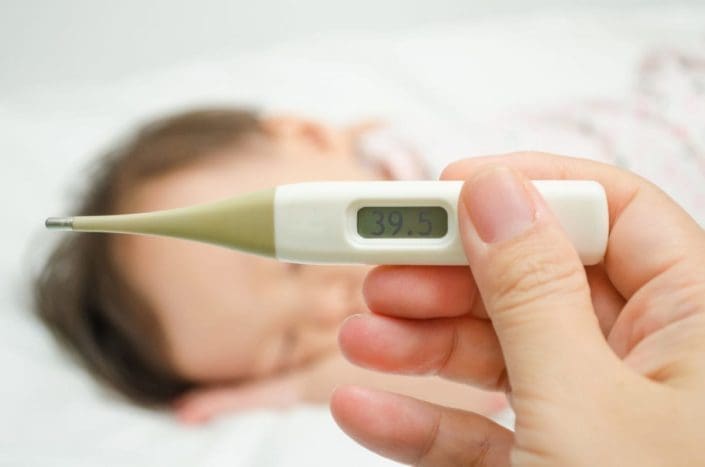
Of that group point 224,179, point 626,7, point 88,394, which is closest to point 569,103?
point 626,7

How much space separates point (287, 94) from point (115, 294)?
1.69 ft

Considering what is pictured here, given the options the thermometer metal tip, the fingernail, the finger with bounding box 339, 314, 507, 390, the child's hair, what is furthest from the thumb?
the child's hair

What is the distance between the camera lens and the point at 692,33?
124 cm

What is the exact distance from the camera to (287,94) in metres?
1.34

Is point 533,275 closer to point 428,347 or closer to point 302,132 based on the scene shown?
point 428,347

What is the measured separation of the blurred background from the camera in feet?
2.99

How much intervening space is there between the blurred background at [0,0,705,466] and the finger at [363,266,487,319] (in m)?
0.31

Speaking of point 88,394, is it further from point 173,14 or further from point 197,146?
point 173,14

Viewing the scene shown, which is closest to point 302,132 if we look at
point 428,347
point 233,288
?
point 233,288

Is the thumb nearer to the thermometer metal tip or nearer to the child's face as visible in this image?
the thermometer metal tip

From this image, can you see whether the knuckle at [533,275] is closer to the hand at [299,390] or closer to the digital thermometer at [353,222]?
the digital thermometer at [353,222]

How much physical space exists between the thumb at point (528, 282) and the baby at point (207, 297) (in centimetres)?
46

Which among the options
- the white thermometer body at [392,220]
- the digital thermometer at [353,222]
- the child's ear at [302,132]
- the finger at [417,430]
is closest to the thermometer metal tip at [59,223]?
the digital thermometer at [353,222]

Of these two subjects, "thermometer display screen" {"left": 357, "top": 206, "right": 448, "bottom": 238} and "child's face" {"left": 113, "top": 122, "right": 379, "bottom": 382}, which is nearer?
"thermometer display screen" {"left": 357, "top": 206, "right": 448, "bottom": 238}
